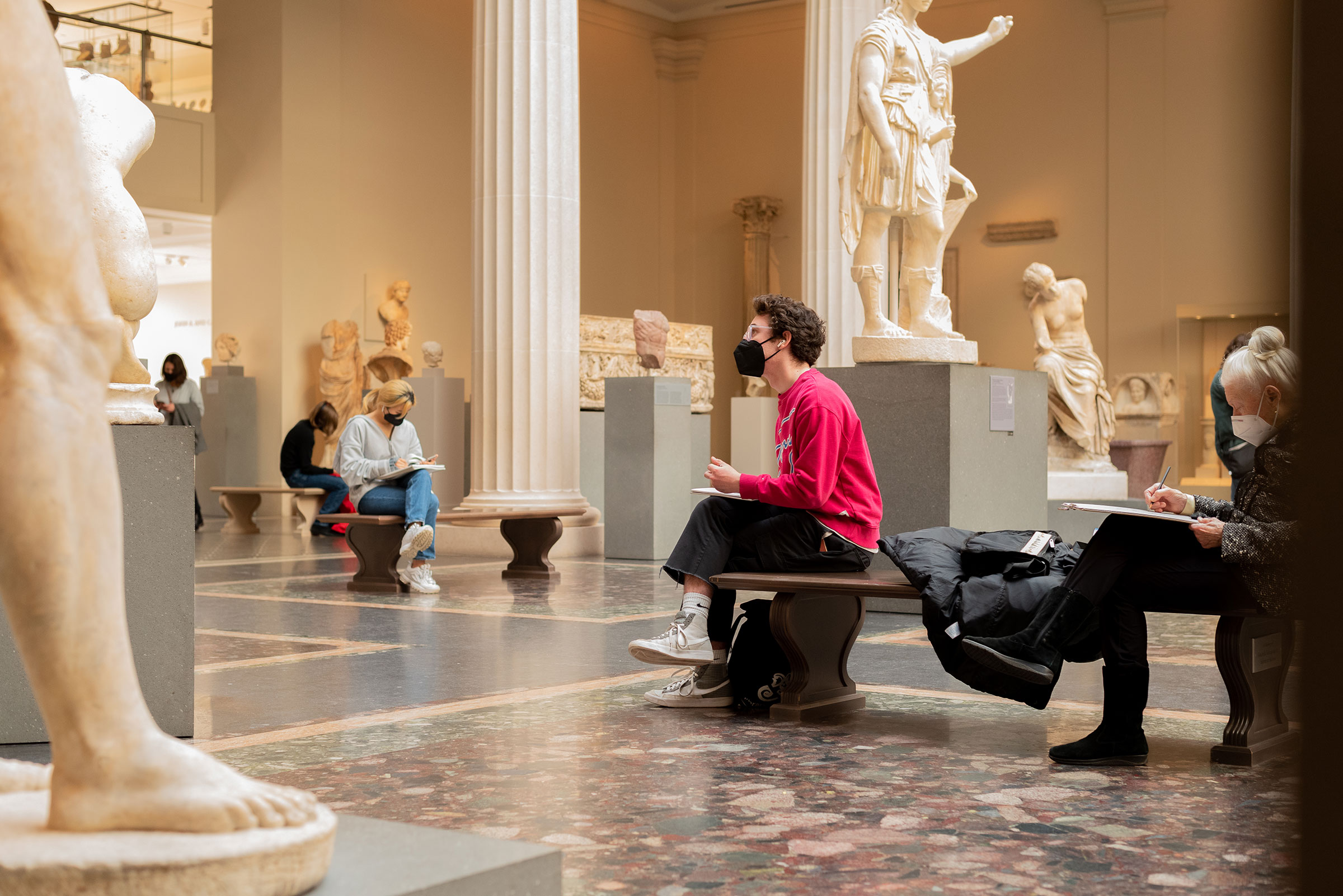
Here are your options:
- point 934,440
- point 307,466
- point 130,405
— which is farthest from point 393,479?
point 307,466

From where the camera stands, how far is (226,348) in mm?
21312

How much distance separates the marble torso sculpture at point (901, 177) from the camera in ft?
29.3

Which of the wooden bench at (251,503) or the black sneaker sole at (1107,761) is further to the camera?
the wooden bench at (251,503)

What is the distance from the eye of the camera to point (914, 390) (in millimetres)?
8656

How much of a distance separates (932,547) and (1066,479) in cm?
931

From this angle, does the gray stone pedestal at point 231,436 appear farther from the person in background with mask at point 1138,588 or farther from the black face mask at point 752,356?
the person in background with mask at point 1138,588

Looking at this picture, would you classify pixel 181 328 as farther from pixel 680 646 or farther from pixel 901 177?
pixel 680 646

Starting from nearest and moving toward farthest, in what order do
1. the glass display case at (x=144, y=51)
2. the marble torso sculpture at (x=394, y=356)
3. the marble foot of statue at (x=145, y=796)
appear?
the marble foot of statue at (x=145, y=796), the marble torso sculpture at (x=394, y=356), the glass display case at (x=144, y=51)

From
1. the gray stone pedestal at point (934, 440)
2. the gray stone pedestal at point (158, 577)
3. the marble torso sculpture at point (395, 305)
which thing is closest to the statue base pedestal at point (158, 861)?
the gray stone pedestal at point (158, 577)

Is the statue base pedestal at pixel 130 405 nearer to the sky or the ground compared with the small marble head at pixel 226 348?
nearer to the ground

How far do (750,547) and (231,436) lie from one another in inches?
686

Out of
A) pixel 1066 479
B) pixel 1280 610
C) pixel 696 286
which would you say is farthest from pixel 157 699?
pixel 696 286

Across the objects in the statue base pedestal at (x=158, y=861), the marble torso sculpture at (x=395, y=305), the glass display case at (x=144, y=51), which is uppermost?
the glass display case at (x=144, y=51)

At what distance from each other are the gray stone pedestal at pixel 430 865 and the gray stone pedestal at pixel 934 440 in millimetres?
6321
